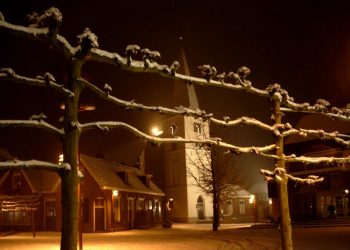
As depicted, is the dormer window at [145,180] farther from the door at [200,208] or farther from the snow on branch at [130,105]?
the snow on branch at [130,105]

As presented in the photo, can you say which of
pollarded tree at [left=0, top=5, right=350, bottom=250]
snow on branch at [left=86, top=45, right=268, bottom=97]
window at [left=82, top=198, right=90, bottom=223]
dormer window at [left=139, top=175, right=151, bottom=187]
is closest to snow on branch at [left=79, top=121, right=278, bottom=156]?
pollarded tree at [left=0, top=5, right=350, bottom=250]

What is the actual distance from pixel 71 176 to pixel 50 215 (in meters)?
40.1

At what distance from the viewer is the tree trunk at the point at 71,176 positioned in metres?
4.30

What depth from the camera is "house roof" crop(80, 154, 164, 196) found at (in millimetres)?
39062

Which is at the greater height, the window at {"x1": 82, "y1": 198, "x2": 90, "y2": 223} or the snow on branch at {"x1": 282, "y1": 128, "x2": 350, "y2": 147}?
the snow on branch at {"x1": 282, "y1": 128, "x2": 350, "y2": 147}

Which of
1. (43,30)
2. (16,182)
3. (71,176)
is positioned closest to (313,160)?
(71,176)

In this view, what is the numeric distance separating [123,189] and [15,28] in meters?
38.2

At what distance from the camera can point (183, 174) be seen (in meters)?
62.0

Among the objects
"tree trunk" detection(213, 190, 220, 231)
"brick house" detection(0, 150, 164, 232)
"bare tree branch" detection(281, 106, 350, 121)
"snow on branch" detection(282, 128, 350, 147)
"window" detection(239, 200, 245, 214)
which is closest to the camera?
"snow on branch" detection(282, 128, 350, 147)

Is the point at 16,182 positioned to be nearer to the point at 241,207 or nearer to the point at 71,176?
the point at 241,207

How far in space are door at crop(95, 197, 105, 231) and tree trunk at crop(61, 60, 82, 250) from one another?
117 ft

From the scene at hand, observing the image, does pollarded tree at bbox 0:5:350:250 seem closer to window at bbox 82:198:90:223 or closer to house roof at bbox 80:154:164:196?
house roof at bbox 80:154:164:196

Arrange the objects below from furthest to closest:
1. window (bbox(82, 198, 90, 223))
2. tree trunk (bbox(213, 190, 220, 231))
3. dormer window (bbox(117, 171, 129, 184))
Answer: dormer window (bbox(117, 171, 129, 184)) < window (bbox(82, 198, 90, 223)) < tree trunk (bbox(213, 190, 220, 231))

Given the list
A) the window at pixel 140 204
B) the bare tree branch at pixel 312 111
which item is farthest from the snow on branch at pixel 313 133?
the window at pixel 140 204
